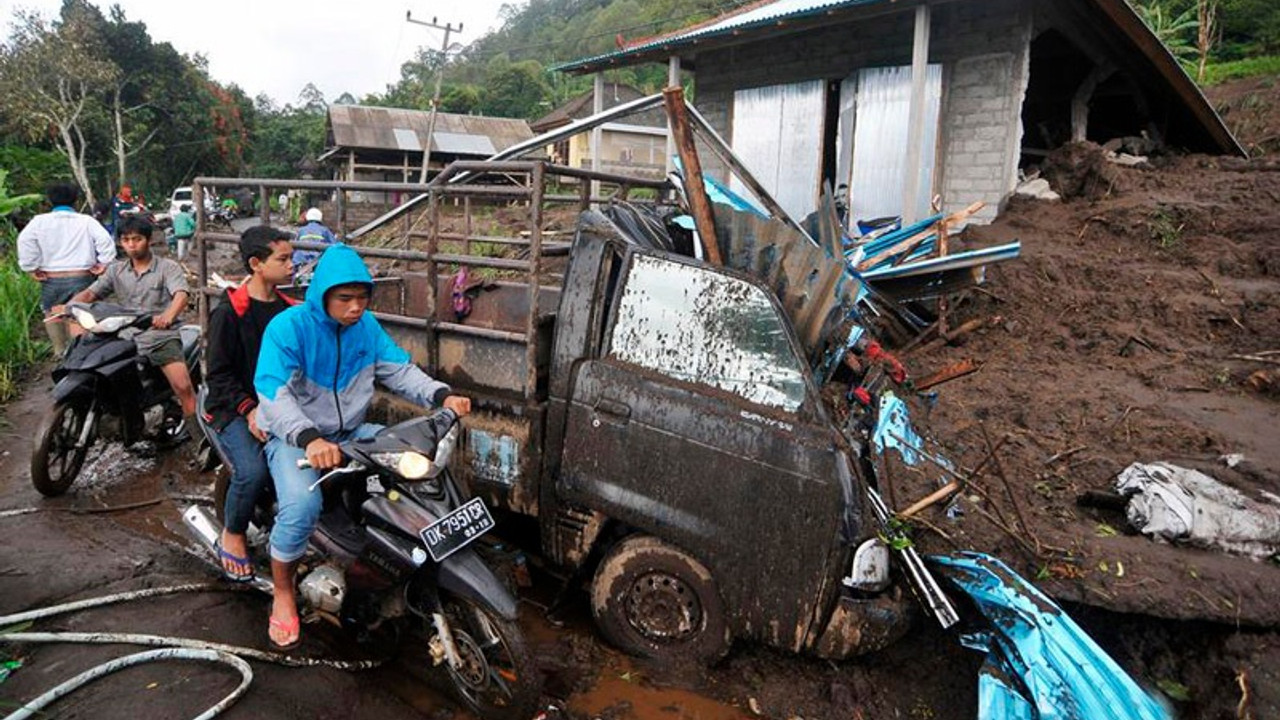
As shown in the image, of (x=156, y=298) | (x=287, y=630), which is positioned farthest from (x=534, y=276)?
(x=156, y=298)

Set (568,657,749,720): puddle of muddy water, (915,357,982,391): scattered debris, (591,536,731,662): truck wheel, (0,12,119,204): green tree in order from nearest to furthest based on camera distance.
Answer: (568,657,749,720): puddle of muddy water, (591,536,731,662): truck wheel, (915,357,982,391): scattered debris, (0,12,119,204): green tree

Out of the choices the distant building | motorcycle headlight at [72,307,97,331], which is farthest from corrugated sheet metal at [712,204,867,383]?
the distant building

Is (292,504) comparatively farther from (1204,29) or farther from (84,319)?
(1204,29)

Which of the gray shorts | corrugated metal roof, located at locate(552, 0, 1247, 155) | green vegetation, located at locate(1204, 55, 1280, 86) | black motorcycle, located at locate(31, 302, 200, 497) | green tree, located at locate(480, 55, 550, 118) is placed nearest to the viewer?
black motorcycle, located at locate(31, 302, 200, 497)

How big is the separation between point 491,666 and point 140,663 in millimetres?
1414

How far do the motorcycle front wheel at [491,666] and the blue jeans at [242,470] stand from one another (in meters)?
1.07

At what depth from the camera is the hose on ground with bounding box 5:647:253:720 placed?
96.7 inches

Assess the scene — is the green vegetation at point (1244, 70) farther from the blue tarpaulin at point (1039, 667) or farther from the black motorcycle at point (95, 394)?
the black motorcycle at point (95, 394)

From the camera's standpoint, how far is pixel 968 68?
858 cm

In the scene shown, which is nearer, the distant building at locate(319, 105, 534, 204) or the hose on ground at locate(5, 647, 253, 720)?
the hose on ground at locate(5, 647, 253, 720)

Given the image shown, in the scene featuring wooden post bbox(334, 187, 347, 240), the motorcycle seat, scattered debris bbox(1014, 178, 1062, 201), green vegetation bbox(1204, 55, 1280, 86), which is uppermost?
green vegetation bbox(1204, 55, 1280, 86)

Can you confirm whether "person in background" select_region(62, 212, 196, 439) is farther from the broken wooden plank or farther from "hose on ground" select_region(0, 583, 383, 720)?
the broken wooden plank

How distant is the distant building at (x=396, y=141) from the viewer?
27859 mm

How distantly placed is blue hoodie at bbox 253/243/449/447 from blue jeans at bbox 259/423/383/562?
160 millimetres
